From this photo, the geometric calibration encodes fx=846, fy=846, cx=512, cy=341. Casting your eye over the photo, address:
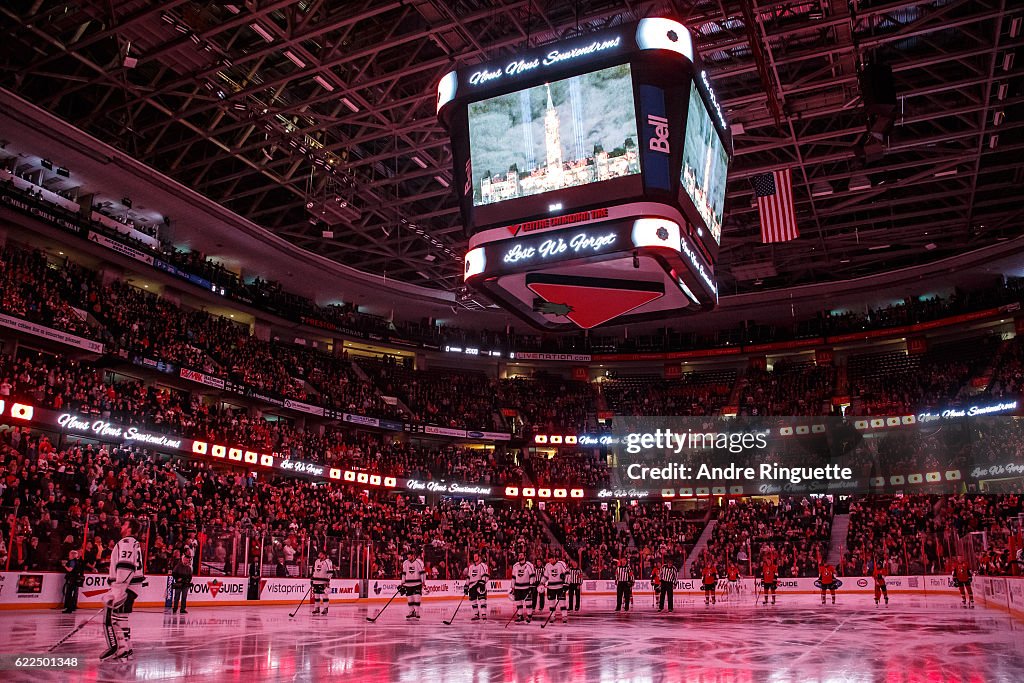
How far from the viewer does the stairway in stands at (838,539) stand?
41.2 metres

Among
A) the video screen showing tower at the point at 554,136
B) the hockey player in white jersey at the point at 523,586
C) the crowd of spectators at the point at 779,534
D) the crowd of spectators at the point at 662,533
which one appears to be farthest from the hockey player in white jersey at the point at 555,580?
the crowd of spectators at the point at 662,533

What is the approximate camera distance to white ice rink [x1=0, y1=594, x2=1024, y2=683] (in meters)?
11.4

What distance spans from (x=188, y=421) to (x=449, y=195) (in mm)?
15334

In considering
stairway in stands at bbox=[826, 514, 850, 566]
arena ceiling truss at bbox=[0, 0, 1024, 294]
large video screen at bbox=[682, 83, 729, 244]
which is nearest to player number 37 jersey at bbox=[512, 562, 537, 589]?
large video screen at bbox=[682, 83, 729, 244]

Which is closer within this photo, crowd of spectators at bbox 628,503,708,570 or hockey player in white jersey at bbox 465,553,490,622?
hockey player in white jersey at bbox 465,553,490,622

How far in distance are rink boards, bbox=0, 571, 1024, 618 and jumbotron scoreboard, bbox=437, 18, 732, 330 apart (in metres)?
9.49

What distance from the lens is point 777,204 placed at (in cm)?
2558

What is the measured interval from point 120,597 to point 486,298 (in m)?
19.9

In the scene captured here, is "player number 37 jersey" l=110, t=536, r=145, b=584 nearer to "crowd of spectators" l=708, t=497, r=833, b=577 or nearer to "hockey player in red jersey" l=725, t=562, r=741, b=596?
"hockey player in red jersey" l=725, t=562, r=741, b=596

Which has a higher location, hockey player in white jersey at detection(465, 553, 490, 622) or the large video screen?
the large video screen

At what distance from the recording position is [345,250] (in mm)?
46625

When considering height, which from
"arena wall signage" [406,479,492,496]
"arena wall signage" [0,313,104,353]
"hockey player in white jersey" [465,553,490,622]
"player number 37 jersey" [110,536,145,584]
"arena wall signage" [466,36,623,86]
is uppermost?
"arena wall signage" [0,313,104,353]

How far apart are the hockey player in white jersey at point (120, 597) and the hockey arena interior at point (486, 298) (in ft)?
0.22

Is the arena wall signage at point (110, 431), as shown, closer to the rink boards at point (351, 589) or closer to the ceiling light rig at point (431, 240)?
the rink boards at point (351, 589)
